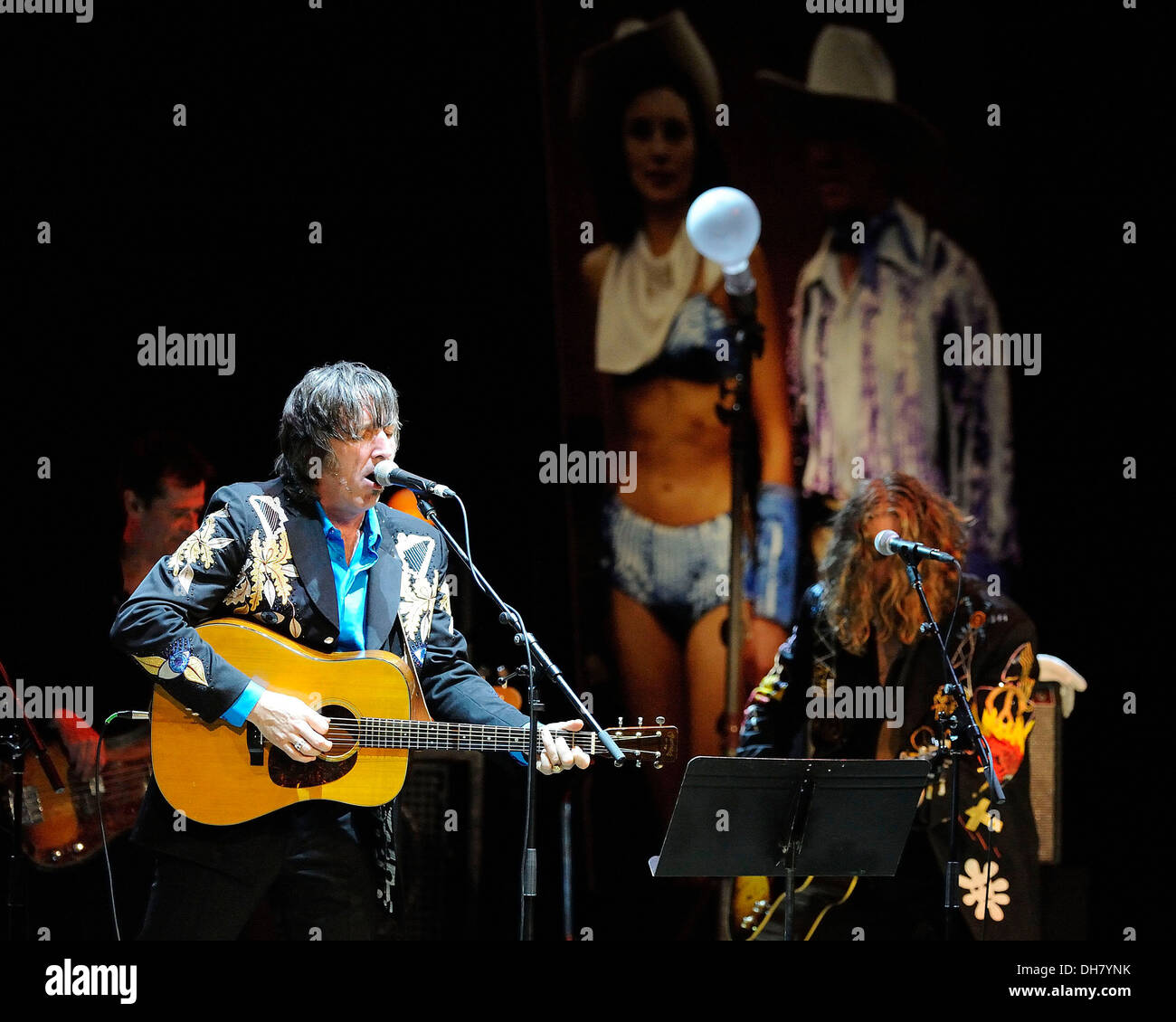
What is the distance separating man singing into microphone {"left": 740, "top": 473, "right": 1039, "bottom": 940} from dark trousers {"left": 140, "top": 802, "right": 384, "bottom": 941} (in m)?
2.27

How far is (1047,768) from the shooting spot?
228 inches

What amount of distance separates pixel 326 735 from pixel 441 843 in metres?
1.86

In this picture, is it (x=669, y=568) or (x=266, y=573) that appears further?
(x=669, y=568)

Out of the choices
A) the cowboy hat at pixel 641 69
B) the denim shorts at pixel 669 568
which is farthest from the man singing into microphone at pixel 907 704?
the cowboy hat at pixel 641 69

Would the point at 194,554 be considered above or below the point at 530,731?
above

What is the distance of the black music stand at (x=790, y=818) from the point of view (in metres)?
3.60

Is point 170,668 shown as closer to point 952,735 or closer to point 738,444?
point 952,735

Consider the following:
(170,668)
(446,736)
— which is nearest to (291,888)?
(446,736)

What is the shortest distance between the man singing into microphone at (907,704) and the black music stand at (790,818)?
62.7 inches

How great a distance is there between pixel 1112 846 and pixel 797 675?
172 centimetres

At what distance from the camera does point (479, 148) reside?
5.84m

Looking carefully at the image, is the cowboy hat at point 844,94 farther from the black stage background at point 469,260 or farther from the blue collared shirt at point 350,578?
the blue collared shirt at point 350,578

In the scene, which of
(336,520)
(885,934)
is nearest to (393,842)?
(336,520)

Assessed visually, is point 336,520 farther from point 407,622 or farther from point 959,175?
point 959,175
